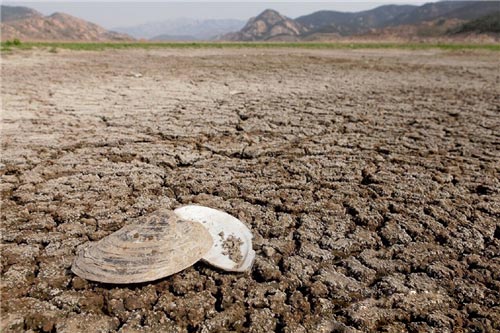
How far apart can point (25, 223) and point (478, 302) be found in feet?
7.31

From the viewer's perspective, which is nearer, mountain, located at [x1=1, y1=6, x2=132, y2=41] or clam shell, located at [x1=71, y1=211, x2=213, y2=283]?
clam shell, located at [x1=71, y1=211, x2=213, y2=283]

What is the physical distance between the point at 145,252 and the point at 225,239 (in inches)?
16.1

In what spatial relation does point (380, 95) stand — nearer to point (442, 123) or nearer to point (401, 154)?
point (442, 123)

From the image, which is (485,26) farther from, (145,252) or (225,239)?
(145,252)

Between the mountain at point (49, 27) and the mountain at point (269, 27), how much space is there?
97.4 ft

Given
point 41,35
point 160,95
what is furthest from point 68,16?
point 160,95

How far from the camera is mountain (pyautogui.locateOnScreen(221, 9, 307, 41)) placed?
84250 millimetres

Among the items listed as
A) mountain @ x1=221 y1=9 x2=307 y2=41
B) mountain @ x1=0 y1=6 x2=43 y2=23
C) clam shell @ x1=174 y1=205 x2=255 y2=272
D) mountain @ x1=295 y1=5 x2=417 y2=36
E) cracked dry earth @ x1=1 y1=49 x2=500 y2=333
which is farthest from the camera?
mountain @ x1=295 y1=5 x2=417 y2=36

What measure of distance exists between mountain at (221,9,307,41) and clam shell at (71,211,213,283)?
8494 cm

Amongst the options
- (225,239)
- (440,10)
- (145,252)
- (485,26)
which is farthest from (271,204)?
(440,10)

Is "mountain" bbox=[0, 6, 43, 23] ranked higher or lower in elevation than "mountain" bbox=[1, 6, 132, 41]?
higher

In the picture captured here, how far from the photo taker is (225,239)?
1.77 meters

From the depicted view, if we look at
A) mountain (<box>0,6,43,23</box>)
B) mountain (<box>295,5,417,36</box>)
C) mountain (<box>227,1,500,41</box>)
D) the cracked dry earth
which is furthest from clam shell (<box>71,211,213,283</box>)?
mountain (<box>295,5,417,36</box>)

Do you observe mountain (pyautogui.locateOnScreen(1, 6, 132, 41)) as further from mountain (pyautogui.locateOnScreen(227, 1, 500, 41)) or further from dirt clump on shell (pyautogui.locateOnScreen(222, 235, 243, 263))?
dirt clump on shell (pyautogui.locateOnScreen(222, 235, 243, 263))
